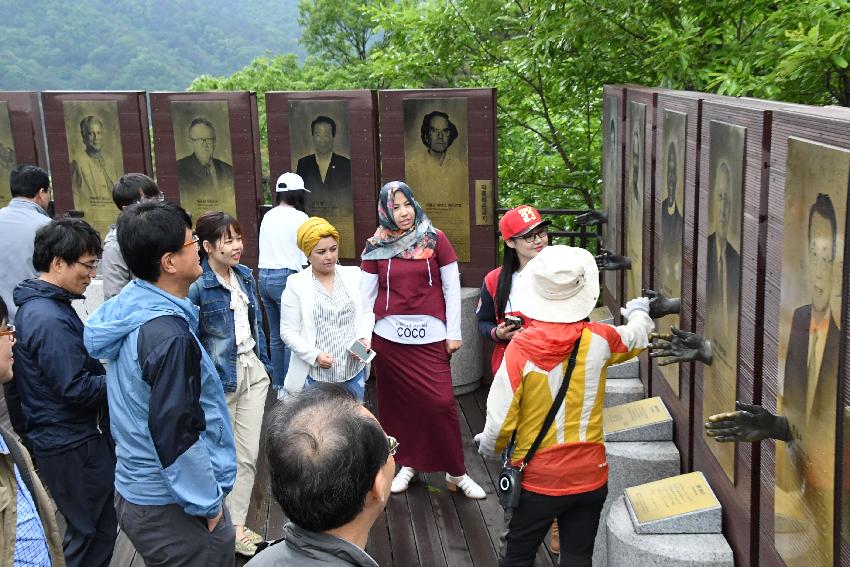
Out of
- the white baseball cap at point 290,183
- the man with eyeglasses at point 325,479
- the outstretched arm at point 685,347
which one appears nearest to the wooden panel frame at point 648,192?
the outstretched arm at point 685,347

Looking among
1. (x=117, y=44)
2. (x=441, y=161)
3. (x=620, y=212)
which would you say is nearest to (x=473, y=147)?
(x=441, y=161)

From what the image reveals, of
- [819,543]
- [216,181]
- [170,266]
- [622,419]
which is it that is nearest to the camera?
[819,543]

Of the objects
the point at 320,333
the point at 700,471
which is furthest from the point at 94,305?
the point at 700,471

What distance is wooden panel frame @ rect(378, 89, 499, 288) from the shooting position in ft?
25.3

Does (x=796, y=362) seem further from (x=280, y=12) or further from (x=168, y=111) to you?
(x=280, y=12)

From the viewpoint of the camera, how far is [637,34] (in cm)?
710

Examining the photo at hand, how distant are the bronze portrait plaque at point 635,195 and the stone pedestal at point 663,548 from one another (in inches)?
73.9

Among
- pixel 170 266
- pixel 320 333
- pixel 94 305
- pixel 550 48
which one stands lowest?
pixel 94 305

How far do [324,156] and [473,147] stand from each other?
1.27 meters

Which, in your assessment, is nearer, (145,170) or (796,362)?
(796,362)

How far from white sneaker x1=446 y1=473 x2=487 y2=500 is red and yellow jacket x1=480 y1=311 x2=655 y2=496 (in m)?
2.21

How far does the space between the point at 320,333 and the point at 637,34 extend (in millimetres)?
3390

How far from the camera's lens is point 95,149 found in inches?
345

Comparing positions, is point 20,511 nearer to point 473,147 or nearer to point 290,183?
point 290,183
